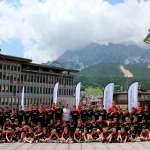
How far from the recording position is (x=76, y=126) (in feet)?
90.3

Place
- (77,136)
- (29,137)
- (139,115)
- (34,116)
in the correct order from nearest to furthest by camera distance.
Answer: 1. (77,136)
2. (29,137)
3. (139,115)
4. (34,116)

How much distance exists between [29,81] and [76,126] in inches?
3539

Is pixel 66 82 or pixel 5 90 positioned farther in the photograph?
pixel 66 82

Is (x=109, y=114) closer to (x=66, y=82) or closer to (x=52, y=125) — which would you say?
(x=52, y=125)

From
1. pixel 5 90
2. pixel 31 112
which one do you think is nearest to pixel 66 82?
pixel 5 90

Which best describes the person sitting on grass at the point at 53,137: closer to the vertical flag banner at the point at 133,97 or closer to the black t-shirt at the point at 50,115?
the black t-shirt at the point at 50,115

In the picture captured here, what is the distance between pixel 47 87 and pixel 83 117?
313 ft

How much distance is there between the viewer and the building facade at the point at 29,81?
107 m

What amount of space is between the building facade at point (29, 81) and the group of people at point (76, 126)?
7460 cm

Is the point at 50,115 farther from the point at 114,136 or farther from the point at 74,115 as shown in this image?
the point at 114,136

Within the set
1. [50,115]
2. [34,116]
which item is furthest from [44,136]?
[34,116]

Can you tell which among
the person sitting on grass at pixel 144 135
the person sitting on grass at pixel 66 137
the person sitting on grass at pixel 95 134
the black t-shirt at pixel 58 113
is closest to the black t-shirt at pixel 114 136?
the person sitting on grass at pixel 95 134

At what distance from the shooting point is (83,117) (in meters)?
28.8

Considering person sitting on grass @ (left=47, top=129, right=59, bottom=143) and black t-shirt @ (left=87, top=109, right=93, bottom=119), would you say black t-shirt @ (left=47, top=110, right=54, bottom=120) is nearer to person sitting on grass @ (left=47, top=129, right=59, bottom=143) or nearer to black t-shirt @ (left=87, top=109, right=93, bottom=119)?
person sitting on grass @ (left=47, top=129, right=59, bottom=143)
